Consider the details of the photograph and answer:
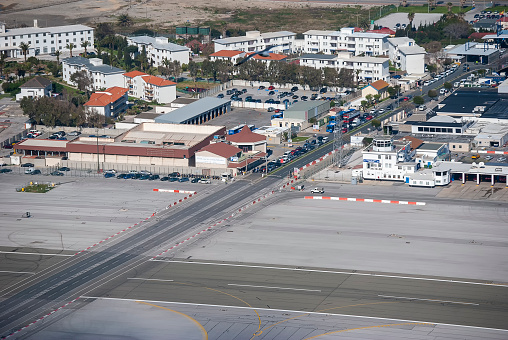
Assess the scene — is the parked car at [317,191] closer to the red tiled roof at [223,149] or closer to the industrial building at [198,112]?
the red tiled roof at [223,149]

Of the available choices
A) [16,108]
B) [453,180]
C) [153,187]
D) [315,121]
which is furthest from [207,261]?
[16,108]

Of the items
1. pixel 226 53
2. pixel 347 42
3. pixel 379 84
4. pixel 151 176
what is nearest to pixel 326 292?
pixel 151 176

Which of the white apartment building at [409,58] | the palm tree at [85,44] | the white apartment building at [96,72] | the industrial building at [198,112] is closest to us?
the industrial building at [198,112]

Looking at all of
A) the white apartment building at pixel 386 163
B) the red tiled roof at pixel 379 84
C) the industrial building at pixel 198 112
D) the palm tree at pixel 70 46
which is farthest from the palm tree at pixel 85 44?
the white apartment building at pixel 386 163

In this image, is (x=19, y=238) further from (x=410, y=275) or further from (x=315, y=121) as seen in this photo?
(x=315, y=121)

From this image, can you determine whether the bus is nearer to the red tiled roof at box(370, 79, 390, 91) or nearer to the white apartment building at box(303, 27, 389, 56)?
the red tiled roof at box(370, 79, 390, 91)

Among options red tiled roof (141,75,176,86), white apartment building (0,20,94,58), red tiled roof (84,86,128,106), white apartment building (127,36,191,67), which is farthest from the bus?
white apartment building (0,20,94,58)

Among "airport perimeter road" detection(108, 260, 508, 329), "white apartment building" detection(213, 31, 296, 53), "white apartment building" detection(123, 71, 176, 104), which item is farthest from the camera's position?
"white apartment building" detection(213, 31, 296, 53)
